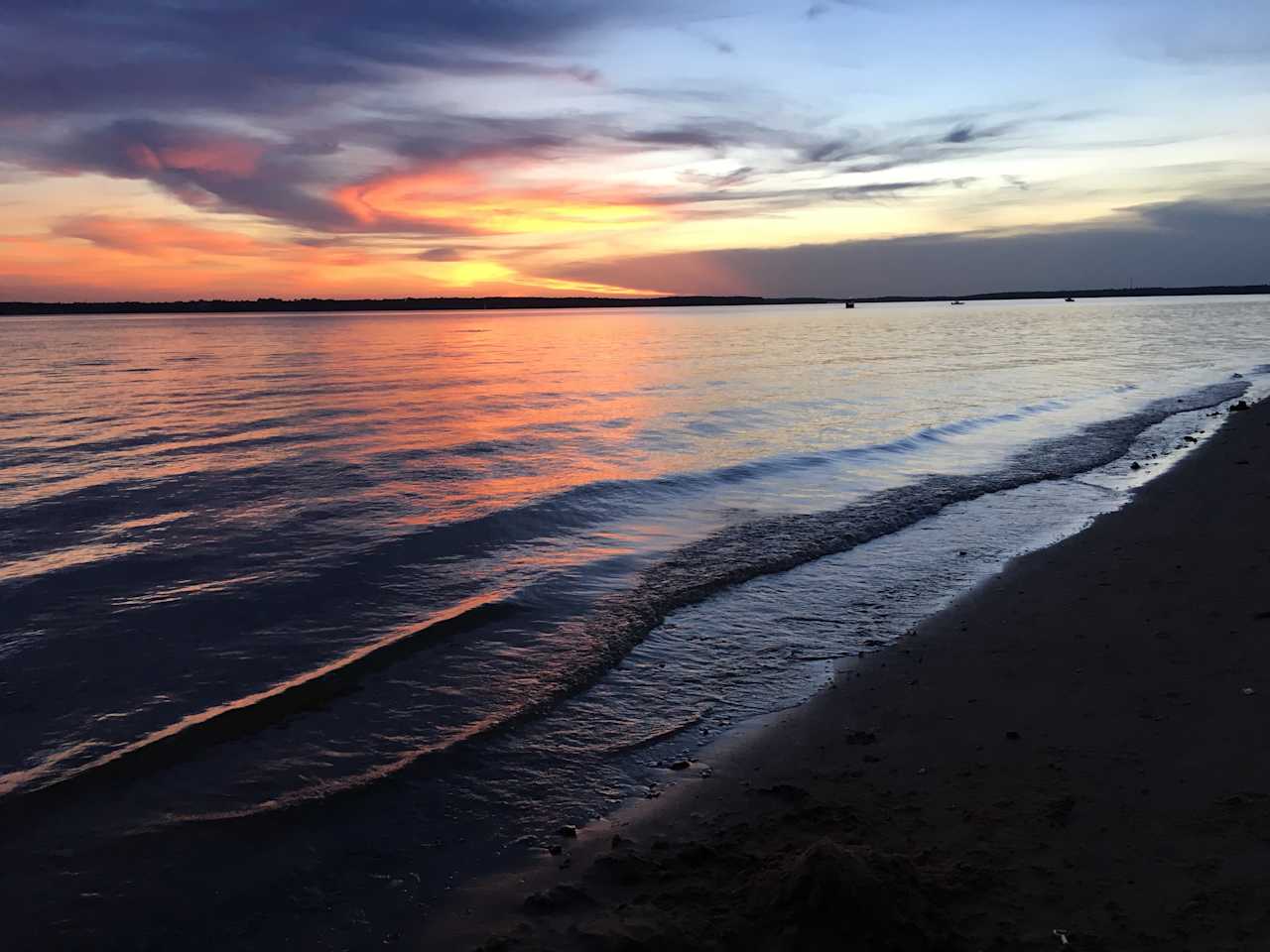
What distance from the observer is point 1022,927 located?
13.1 feet

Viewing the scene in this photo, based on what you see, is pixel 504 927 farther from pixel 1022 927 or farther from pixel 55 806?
pixel 55 806

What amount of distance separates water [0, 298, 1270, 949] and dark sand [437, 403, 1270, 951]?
745 millimetres

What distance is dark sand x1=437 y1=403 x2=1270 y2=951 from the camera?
399 centimetres

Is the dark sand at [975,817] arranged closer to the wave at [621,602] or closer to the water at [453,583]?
the water at [453,583]

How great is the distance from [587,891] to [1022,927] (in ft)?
7.44

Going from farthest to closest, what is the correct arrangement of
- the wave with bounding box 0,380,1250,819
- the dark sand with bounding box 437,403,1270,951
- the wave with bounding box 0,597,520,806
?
the wave with bounding box 0,380,1250,819, the wave with bounding box 0,597,520,806, the dark sand with bounding box 437,403,1270,951

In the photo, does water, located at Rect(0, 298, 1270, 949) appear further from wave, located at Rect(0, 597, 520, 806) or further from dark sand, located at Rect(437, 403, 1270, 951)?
dark sand, located at Rect(437, 403, 1270, 951)

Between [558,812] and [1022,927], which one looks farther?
[558,812]

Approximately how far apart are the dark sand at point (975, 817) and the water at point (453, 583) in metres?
0.74

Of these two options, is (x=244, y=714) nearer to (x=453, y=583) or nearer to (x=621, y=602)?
(x=453, y=583)

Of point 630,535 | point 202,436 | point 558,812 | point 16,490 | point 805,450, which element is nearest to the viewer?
point 558,812

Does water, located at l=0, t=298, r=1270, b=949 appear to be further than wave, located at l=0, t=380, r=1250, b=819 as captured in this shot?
No

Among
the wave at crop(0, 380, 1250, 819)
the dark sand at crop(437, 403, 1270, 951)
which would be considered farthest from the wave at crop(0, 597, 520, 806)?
the dark sand at crop(437, 403, 1270, 951)

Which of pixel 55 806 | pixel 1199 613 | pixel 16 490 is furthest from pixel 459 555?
pixel 16 490
